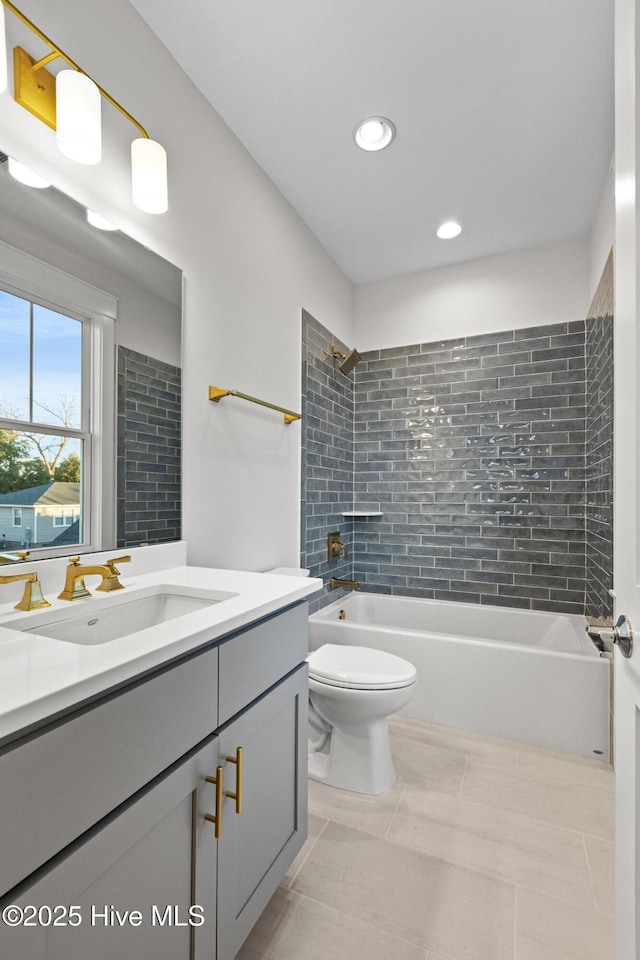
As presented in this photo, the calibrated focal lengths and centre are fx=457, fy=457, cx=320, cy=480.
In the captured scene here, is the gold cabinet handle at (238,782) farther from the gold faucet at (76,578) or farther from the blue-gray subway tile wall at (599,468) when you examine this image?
the blue-gray subway tile wall at (599,468)

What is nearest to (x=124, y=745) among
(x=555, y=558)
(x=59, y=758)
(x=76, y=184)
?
(x=59, y=758)

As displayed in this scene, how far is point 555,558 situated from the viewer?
285cm

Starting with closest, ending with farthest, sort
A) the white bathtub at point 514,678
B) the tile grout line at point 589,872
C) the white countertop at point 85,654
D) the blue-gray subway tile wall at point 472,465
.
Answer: the white countertop at point 85,654
the tile grout line at point 589,872
the white bathtub at point 514,678
the blue-gray subway tile wall at point 472,465

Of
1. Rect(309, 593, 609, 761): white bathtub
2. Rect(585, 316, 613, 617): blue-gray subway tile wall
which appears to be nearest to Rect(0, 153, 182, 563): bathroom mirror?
Rect(309, 593, 609, 761): white bathtub

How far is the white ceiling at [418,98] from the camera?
5.08ft

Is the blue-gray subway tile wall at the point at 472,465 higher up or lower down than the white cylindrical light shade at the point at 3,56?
lower down

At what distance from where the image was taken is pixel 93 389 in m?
1.32

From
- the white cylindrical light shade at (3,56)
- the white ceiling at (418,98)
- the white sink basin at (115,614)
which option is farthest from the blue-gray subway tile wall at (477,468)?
the white cylindrical light shade at (3,56)

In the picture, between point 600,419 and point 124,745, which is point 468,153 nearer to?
point 600,419

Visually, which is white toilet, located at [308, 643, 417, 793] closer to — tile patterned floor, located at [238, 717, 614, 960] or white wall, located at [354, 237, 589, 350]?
tile patterned floor, located at [238, 717, 614, 960]

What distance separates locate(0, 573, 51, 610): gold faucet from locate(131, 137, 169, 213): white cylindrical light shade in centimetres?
115

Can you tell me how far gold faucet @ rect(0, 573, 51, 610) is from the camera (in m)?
1.02

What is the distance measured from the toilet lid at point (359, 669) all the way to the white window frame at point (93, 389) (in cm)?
98

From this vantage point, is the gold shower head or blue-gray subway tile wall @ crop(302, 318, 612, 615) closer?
blue-gray subway tile wall @ crop(302, 318, 612, 615)
